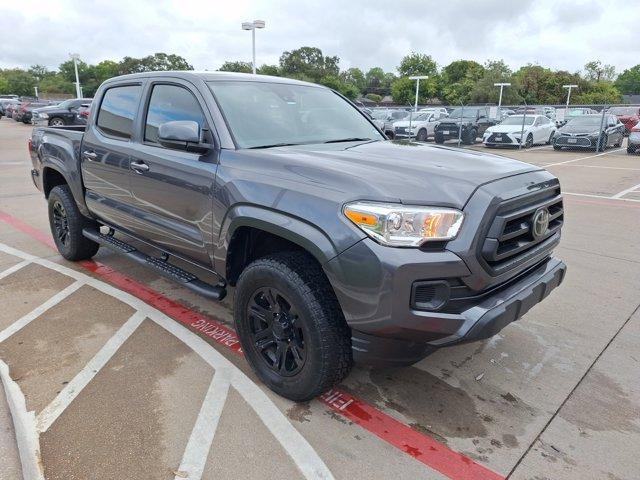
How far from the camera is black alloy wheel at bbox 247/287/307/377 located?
270cm

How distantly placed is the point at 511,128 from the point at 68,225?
18503 millimetres

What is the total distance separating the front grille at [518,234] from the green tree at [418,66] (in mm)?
81464

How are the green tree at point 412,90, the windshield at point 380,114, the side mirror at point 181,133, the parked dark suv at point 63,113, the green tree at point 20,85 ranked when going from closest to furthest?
the side mirror at point 181,133, the parked dark suv at point 63,113, the windshield at point 380,114, the green tree at point 412,90, the green tree at point 20,85

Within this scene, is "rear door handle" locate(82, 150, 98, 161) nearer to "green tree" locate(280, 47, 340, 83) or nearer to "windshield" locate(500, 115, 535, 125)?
"windshield" locate(500, 115, 535, 125)

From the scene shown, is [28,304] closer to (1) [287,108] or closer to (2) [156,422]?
(2) [156,422]

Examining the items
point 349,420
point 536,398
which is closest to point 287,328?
point 349,420

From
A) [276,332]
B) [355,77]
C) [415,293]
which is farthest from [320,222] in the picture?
[355,77]

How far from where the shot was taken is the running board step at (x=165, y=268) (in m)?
3.22

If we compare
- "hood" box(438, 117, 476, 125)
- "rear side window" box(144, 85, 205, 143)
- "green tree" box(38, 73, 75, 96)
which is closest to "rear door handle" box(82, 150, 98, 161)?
"rear side window" box(144, 85, 205, 143)

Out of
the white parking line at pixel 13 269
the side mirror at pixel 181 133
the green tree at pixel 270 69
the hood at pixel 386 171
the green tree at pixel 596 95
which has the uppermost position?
the green tree at pixel 270 69

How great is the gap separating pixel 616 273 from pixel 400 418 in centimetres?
351

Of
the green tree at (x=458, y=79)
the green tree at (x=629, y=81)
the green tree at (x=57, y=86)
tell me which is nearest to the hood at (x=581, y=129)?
the green tree at (x=458, y=79)

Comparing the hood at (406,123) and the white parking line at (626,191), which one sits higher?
the hood at (406,123)

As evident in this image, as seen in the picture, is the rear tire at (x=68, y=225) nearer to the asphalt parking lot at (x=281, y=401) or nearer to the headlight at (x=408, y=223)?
the asphalt parking lot at (x=281, y=401)
